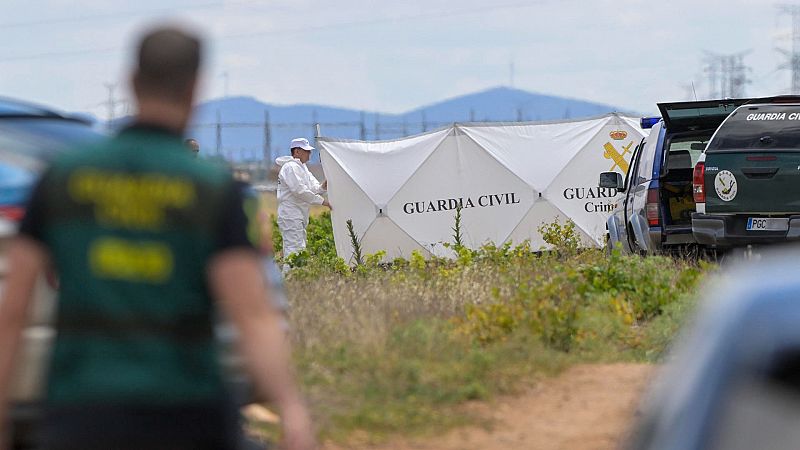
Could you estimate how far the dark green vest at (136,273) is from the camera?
3564 millimetres

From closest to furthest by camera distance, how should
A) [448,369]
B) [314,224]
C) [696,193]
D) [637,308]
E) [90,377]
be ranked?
[90,377], [448,369], [637,308], [696,193], [314,224]

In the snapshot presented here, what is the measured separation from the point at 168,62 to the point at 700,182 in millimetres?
11176

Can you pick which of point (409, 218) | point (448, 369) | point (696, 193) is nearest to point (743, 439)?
point (448, 369)

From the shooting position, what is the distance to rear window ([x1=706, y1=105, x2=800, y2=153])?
13914mm

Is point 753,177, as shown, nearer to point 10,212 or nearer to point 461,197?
point 461,197

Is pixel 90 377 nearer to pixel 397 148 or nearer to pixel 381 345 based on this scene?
pixel 381 345

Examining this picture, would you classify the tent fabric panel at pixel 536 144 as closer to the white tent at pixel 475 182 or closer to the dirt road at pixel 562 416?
the white tent at pixel 475 182

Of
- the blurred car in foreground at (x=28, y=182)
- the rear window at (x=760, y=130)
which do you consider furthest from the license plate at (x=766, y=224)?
the blurred car in foreground at (x=28, y=182)

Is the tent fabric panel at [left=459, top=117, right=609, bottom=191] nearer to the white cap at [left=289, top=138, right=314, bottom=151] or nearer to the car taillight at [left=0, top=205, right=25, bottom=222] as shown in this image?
the white cap at [left=289, top=138, right=314, bottom=151]

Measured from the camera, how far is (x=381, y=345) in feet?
30.6

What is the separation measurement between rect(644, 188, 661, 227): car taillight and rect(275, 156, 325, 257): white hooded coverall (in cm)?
429

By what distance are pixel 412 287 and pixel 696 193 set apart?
10.7 feet

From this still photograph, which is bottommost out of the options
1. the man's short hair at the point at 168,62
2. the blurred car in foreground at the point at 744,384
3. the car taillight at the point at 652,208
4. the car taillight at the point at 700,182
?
the blurred car in foreground at the point at 744,384

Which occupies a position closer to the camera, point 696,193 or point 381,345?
point 381,345
